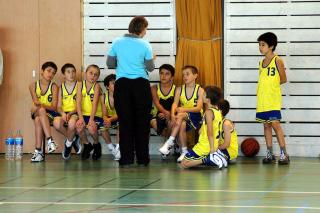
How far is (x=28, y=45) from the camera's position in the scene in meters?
13.6

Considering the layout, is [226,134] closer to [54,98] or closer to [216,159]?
[216,159]

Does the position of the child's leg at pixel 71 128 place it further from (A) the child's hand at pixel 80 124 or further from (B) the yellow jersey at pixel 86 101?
(B) the yellow jersey at pixel 86 101

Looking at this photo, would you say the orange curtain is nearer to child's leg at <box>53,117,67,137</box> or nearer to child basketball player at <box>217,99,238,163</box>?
child basketball player at <box>217,99,238,163</box>

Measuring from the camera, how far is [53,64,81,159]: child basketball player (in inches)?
494

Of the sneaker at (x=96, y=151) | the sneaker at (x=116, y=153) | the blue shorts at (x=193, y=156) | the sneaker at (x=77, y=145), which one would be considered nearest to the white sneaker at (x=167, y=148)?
the sneaker at (x=116, y=153)

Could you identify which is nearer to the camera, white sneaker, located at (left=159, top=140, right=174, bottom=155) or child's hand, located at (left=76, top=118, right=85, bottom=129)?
white sneaker, located at (left=159, top=140, right=174, bottom=155)

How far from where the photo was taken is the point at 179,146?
1269 cm

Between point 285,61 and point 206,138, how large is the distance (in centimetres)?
301

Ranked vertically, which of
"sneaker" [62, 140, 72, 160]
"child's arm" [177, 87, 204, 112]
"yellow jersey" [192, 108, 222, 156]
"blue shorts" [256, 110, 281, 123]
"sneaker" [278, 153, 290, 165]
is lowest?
"sneaker" [278, 153, 290, 165]

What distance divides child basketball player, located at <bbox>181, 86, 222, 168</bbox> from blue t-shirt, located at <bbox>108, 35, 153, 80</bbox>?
42.6 inches

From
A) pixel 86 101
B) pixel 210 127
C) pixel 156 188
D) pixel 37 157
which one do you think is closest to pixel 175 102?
pixel 86 101

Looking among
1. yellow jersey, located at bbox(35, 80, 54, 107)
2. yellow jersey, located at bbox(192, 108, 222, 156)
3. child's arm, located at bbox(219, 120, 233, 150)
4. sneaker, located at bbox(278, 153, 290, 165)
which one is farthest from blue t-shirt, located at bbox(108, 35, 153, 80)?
sneaker, located at bbox(278, 153, 290, 165)

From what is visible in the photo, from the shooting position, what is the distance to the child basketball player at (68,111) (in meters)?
12.5

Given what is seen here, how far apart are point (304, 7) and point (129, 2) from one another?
10.2 ft
